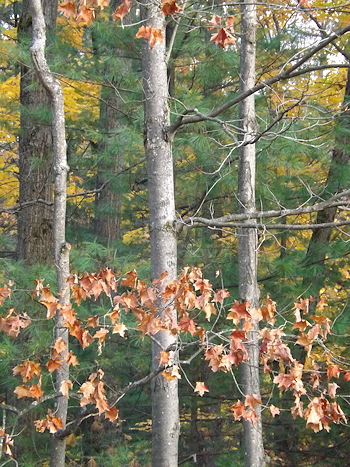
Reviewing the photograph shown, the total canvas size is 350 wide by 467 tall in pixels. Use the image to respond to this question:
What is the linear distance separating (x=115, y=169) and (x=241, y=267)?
342 centimetres

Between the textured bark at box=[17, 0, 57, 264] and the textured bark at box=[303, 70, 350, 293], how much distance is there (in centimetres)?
353

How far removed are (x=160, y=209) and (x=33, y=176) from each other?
4.28 meters

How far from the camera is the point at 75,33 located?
10.7 m

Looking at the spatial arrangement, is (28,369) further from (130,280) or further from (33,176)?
(33,176)

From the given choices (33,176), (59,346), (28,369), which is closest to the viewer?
(59,346)

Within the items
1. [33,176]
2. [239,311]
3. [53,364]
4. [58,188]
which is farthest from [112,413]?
[33,176]

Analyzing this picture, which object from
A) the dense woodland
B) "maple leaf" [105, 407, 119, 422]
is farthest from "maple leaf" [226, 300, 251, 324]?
"maple leaf" [105, 407, 119, 422]

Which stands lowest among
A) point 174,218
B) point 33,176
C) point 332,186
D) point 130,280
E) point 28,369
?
point 28,369

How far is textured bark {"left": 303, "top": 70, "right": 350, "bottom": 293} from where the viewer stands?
734 cm

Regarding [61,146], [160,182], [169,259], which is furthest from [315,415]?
[61,146]

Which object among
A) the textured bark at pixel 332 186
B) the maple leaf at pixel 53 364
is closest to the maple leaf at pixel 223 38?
the maple leaf at pixel 53 364

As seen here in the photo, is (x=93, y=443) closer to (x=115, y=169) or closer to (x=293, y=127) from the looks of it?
(x=115, y=169)

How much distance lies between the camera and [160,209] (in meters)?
4.14

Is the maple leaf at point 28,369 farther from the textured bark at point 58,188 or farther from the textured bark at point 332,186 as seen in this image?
the textured bark at point 332,186
